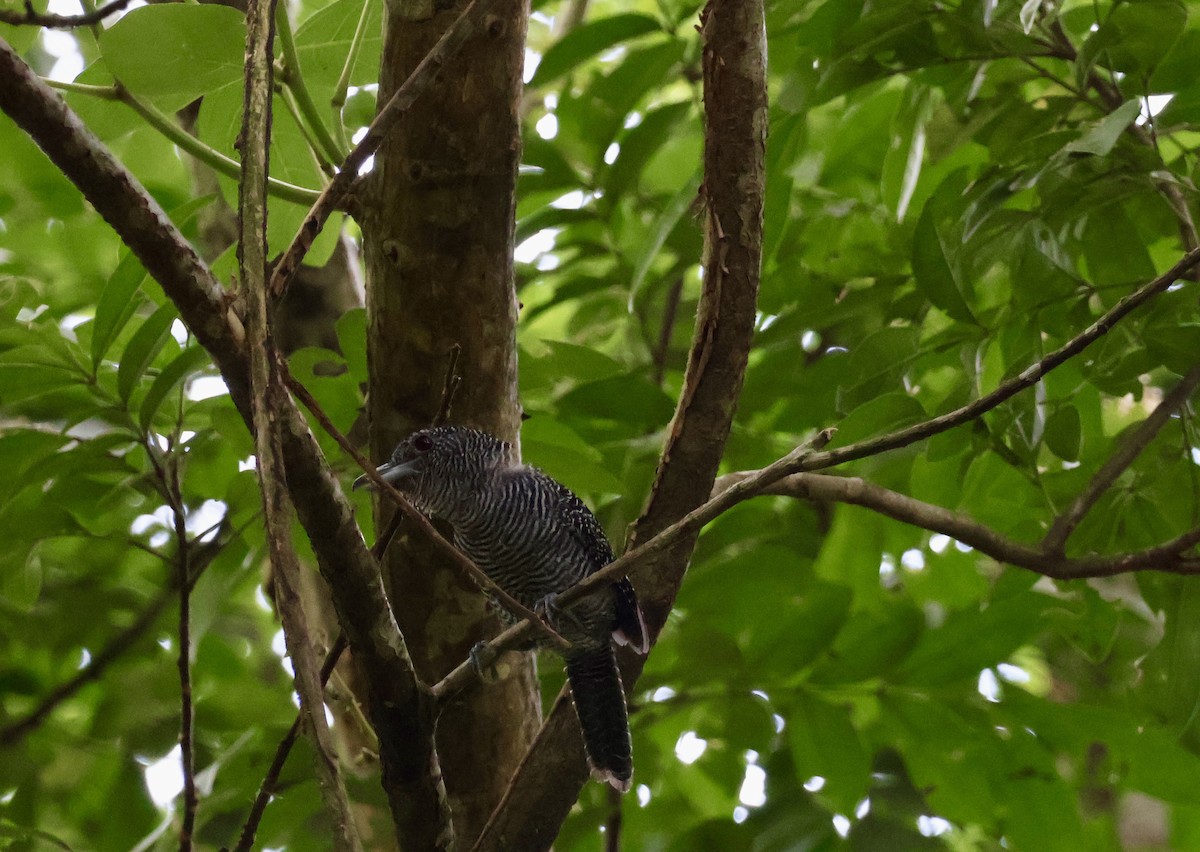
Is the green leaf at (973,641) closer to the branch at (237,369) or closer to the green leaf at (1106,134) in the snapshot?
the green leaf at (1106,134)

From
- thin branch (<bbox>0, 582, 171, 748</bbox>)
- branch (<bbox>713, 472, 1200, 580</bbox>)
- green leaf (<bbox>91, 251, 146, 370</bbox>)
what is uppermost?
green leaf (<bbox>91, 251, 146, 370</bbox>)

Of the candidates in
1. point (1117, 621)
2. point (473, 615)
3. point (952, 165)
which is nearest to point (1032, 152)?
point (952, 165)

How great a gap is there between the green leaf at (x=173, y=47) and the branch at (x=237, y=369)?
1.76ft

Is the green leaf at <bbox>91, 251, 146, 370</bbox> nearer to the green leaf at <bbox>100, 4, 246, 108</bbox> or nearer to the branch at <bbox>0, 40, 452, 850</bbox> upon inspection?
the green leaf at <bbox>100, 4, 246, 108</bbox>

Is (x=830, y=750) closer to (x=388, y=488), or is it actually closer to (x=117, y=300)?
(x=388, y=488)

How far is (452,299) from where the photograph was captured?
229 centimetres

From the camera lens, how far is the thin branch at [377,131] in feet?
4.92

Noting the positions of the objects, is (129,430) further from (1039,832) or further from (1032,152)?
(1039,832)

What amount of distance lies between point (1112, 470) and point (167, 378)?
5.96 ft

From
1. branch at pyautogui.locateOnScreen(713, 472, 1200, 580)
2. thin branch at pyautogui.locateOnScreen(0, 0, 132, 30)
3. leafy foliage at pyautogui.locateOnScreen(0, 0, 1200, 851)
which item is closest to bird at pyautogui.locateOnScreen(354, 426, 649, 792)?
leafy foliage at pyautogui.locateOnScreen(0, 0, 1200, 851)

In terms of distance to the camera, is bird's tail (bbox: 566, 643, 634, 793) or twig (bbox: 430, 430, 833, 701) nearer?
twig (bbox: 430, 430, 833, 701)

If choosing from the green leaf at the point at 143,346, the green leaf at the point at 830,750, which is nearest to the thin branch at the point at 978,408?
the green leaf at the point at 830,750

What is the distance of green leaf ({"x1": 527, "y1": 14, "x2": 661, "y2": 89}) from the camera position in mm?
2600

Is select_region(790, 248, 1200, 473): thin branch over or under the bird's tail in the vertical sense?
over
